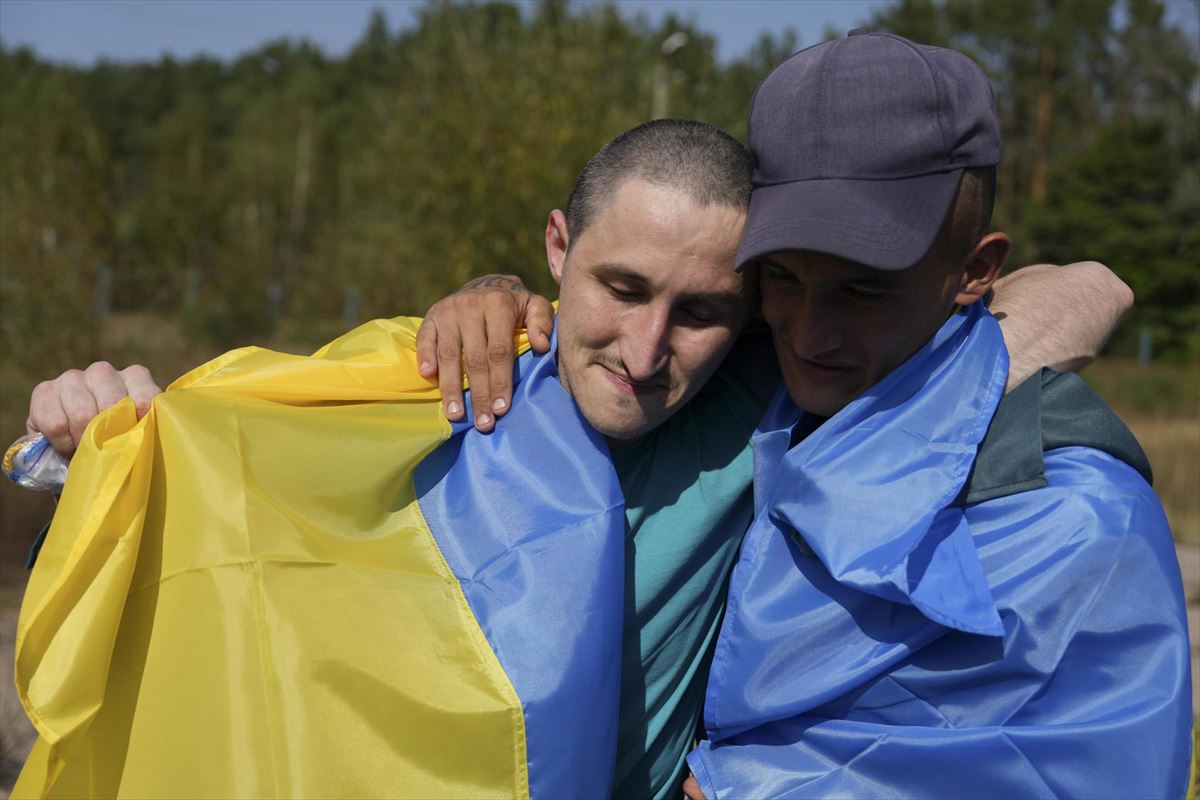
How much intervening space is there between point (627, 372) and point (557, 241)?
452 millimetres

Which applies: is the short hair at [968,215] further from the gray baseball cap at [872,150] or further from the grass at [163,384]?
the grass at [163,384]

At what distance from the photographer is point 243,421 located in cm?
221

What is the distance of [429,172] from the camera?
40.8 feet

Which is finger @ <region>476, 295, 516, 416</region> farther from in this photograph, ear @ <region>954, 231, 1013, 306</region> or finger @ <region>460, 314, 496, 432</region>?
ear @ <region>954, 231, 1013, 306</region>

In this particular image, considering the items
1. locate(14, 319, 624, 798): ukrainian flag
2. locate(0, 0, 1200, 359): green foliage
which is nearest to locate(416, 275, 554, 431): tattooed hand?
locate(14, 319, 624, 798): ukrainian flag

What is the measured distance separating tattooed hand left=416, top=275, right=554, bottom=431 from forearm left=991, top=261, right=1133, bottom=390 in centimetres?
93

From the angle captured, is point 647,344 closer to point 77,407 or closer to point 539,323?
point 539,323

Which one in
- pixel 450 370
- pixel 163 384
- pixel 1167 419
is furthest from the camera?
pixel 1167 419

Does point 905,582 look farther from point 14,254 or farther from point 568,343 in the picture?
point 14,254

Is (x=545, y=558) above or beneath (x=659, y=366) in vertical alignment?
beneath

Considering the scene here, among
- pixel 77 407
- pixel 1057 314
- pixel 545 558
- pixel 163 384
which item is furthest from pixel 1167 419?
pixel 77 407

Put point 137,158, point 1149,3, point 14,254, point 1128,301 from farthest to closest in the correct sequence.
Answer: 1. point 137,158
2. point 1149,3
3. point 14,254
4. point 1128,301

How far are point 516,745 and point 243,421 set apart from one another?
29.8 inches

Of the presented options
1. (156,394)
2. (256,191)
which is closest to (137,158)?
(256,191)
